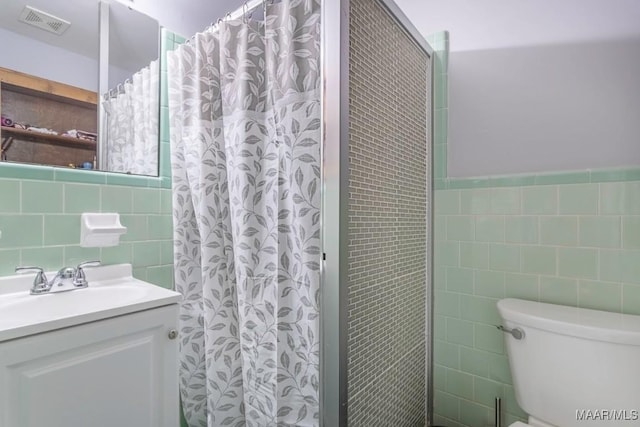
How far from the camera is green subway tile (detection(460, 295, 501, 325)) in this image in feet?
4.10

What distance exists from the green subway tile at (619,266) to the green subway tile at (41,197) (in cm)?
195

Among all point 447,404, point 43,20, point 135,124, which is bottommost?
point 447,404

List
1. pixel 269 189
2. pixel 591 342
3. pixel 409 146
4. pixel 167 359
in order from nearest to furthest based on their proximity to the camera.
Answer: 1. pixel 591 342
2. pixel 167 359
3. pixel 269 189
4. pixel 409 146

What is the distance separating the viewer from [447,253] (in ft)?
4.50

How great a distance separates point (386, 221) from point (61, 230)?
1212 mm

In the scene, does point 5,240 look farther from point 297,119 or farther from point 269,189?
point 297,119

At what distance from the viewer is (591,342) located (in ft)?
2.94

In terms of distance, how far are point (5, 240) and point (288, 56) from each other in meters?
1.14

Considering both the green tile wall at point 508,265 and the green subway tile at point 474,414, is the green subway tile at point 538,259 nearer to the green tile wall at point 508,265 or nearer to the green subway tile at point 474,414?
the green tile wall at point 508,265

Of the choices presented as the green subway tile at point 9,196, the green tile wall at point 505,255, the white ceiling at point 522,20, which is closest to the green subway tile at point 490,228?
the green tile wall at point 505,255

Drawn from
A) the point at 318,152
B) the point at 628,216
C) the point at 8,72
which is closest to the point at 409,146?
the point at 318,152

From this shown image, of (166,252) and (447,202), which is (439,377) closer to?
(447,202)

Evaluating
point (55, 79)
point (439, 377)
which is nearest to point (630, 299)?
point (439, 377)

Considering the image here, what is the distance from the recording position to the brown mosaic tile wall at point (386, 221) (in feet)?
3.13
